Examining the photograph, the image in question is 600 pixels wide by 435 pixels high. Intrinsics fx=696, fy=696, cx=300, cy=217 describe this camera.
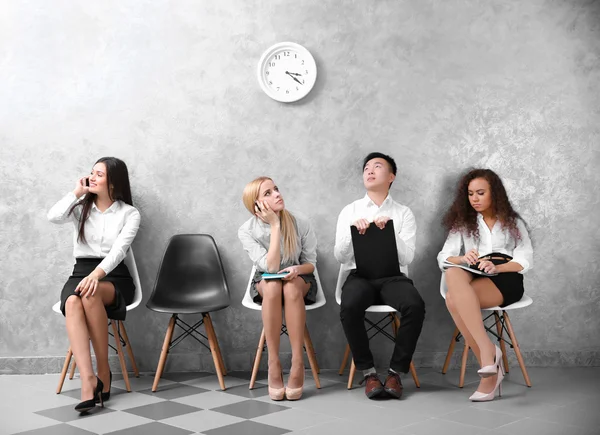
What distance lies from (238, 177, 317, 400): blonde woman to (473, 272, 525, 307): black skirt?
3.40 ft

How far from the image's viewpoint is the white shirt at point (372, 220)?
4.10 meters

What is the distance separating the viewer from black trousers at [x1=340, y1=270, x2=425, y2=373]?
12.4 feet

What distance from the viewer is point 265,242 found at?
161 inches

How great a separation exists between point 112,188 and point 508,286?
2.39 metres

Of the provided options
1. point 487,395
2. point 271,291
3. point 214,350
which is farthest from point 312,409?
point 487,395

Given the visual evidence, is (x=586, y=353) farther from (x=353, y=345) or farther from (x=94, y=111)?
(x=94, y=111)

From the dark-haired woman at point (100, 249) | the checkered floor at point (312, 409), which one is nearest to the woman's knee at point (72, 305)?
the dark-haired woman at point (100, 249)

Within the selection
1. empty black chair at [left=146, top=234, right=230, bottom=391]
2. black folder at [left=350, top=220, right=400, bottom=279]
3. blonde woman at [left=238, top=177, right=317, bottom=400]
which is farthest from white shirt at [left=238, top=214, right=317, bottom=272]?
empty black chair at [left=146, top=234, right=230, bottom=391]

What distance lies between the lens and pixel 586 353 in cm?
442

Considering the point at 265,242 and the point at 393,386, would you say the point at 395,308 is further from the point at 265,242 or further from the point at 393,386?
the point at 265,242

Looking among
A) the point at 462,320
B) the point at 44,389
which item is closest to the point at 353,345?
the point at 462,320

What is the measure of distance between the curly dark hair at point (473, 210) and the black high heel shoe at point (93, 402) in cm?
223

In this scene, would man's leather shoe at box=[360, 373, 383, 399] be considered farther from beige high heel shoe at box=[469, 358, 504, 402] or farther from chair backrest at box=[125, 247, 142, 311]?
chair backrest at box=[125, 247, 142, 311]

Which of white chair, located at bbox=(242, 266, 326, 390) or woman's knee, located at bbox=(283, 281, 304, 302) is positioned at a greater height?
woman's knee, located at bbox=(283, 281, 304, 302)
